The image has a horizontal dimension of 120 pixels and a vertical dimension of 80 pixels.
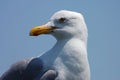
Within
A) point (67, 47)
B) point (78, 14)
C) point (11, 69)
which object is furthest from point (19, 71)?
point (78, 14)

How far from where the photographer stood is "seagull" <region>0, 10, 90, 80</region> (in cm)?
397

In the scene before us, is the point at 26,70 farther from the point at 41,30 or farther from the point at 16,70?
the point at 41,30

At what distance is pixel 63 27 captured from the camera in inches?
164

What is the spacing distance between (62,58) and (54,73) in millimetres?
228

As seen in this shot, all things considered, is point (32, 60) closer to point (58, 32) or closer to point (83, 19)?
point (58, 32)

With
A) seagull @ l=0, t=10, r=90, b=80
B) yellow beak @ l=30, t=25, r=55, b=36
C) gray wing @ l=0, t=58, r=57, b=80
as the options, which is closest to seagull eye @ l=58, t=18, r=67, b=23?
seagull @ l=0, t=10, r=90, b=80

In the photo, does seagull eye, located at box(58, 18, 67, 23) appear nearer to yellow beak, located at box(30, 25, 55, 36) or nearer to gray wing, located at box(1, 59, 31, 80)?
yellow beak, located at box(30, 25, 55, 36)

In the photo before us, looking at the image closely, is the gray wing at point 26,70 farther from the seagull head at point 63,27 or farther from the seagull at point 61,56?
the seagull head at point 63,27

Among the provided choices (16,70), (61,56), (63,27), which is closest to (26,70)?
(16,70)

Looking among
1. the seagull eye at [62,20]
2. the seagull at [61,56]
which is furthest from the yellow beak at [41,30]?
the seagull eye at [62,20]

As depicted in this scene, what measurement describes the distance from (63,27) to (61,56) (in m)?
0.40

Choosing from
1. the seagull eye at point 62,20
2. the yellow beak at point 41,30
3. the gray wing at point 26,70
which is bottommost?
the gray wing at point 26,70

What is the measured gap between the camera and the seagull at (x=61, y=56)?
397 centimetres

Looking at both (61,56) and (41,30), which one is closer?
(61,56)
